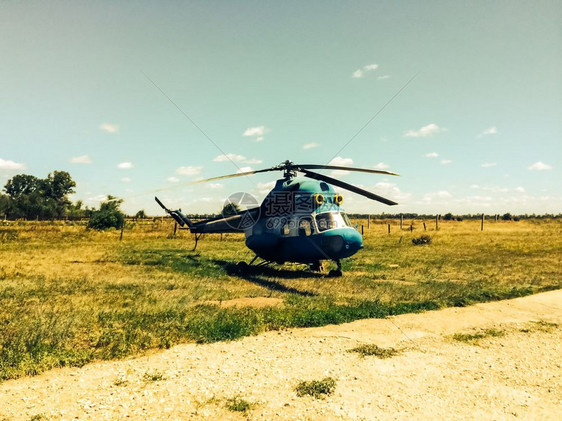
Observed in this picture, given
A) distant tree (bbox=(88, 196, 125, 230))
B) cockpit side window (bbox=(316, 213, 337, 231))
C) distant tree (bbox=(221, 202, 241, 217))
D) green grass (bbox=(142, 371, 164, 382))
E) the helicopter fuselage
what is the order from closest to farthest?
green grass (bbox=(142, 371, 164, 382)) → the helicopter fuselage → cockpit side window (bbox=(316, 213, 337, 231)) → distant tree (bbox=(221, 202, 241, 217)) → distant tree (bbox=(88, 196, 125, 230))

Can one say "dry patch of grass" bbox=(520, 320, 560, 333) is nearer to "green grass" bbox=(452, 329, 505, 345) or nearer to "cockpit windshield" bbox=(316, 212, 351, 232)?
"green grass" bbox=(452, 329, 505, 345)

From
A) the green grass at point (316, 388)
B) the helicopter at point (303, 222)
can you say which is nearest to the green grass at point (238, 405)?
the green grass at point (316, 388)

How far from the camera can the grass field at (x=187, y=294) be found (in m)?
6.73

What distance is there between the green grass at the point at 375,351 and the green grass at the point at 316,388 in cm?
142

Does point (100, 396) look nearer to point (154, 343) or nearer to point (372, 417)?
point (154, 343)

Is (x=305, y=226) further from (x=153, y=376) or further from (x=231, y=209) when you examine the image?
(x=153, y=376)

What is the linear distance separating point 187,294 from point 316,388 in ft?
22.8

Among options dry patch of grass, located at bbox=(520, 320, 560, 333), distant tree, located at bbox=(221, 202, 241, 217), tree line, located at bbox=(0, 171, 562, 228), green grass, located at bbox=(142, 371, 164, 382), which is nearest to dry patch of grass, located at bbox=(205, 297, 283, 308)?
green grass, located at bbox=(142, 371, 164, 382)

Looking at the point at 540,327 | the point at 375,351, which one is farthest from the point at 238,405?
the point at 540,327

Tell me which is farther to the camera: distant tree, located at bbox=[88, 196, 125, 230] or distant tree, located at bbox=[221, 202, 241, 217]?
distant tree, located at bbox=[88, 196, 125, 230]

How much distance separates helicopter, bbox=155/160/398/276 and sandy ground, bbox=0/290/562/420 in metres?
5.46

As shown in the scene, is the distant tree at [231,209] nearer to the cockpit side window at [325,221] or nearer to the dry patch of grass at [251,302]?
the cockpit side window at [325,221]

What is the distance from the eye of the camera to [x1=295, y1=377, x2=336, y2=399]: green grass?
4.74 metres

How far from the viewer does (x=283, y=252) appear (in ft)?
46.0
